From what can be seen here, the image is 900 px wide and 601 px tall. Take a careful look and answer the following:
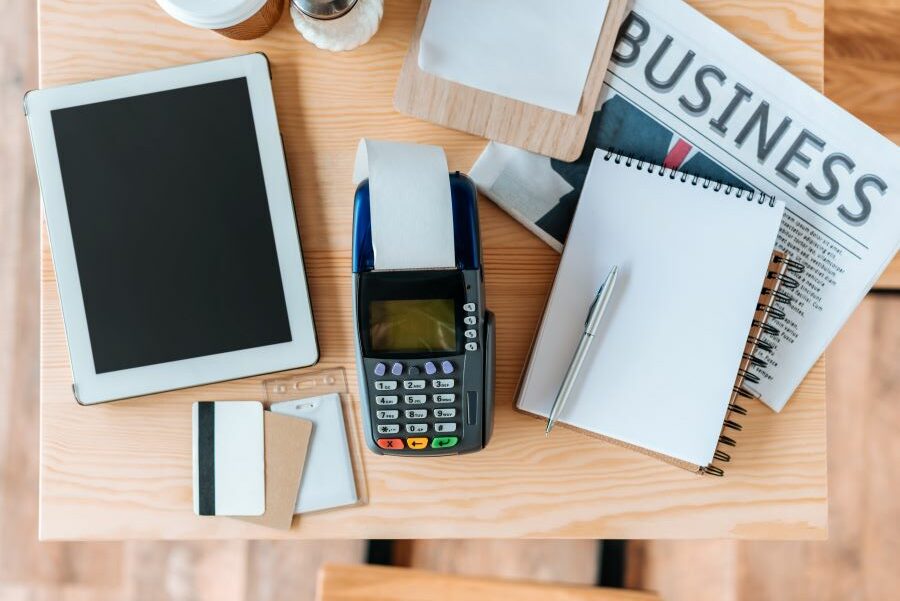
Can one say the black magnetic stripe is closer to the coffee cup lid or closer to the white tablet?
the white tablet

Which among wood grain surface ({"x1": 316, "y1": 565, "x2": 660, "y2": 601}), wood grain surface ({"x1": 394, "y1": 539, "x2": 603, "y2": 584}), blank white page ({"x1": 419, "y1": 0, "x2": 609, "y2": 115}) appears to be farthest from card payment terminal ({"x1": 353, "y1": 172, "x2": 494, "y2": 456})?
wood grain surface ({"x1": 394, "y1": 539, "x2": 603, "y2": 584})

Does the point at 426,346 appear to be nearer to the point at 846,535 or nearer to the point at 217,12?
the point at 217,12

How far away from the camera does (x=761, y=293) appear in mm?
534

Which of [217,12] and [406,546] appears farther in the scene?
[406,546]

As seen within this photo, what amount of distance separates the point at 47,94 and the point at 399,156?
0.29 meters

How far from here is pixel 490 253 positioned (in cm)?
55

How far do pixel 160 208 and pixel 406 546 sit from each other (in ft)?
1.69

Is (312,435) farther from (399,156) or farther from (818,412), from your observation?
(818,412)

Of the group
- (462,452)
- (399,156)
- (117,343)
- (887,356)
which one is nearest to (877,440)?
(887,356)

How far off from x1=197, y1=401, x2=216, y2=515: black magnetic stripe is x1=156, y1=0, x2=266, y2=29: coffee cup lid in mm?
287

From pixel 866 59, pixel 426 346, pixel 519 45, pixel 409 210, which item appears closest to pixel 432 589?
pixel 426 346

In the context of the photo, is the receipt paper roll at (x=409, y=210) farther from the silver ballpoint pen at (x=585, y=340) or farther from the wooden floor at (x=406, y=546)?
the wooden floor at (x=406, y=546)

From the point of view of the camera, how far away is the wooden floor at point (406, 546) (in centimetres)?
85

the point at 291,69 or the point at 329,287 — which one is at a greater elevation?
the point at 291,69
